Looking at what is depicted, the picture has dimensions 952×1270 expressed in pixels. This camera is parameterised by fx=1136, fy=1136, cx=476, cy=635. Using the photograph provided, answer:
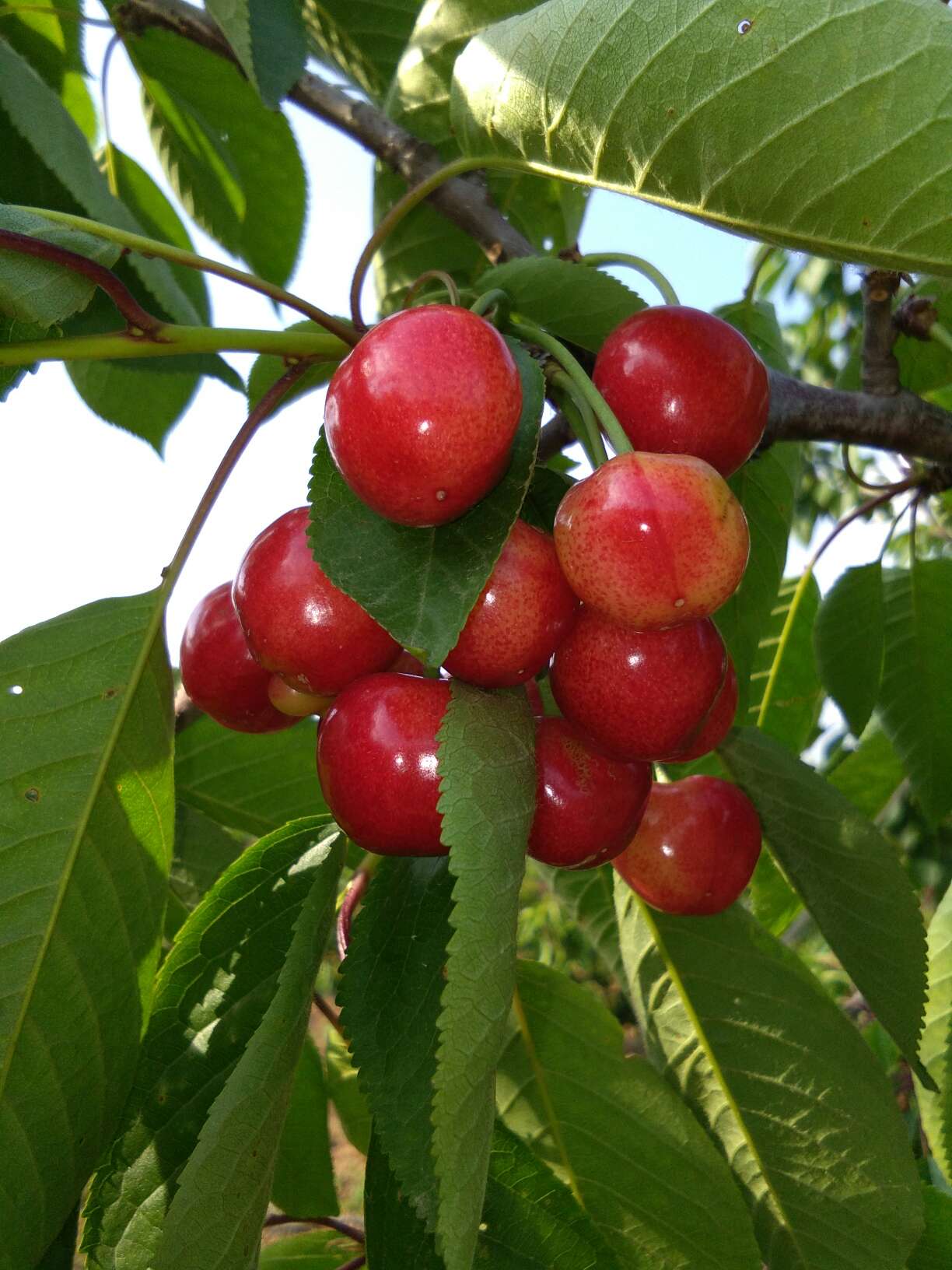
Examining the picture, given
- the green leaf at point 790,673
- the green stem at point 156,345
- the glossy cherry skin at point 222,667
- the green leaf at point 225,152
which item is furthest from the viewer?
the green leaf at point 790,673

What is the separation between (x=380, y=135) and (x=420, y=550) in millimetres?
756

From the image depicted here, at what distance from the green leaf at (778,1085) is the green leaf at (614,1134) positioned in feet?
0.20

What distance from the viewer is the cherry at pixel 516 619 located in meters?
0.69

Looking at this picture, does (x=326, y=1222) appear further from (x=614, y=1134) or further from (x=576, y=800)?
(x=576, y=800)

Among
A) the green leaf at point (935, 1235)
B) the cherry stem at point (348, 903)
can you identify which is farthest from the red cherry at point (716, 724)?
the green leaf at point (935, 1235)

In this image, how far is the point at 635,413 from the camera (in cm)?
81

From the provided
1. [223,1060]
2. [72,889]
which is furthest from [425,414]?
[223,1060]

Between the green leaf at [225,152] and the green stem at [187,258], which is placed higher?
the green leaf at [225,152]

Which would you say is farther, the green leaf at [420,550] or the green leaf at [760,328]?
the green leaf at [760,328]

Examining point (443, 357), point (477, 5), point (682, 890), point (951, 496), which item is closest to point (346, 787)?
point (443, 357)

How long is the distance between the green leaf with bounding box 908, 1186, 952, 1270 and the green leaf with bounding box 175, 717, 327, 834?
77 cm

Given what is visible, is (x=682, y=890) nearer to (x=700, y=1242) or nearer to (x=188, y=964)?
(x=700, y=1242)

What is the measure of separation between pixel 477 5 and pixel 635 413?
0.54 m

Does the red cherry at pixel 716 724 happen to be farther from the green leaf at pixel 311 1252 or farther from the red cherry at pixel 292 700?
the green leaf at pixel 311 1252
